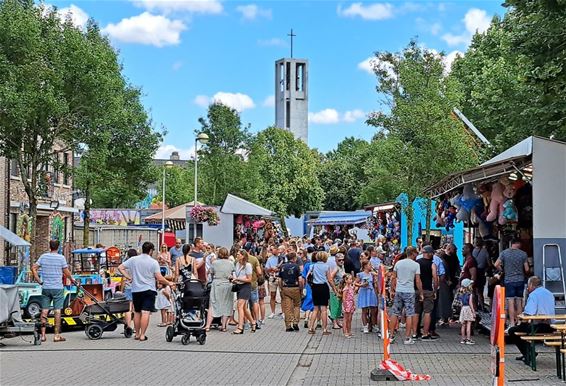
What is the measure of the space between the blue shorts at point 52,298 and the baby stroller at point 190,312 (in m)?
2.18

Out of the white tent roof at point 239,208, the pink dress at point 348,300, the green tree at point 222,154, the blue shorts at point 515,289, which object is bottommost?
the pink dress at point 348,300

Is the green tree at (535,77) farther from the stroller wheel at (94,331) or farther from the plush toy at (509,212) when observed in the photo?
the stroller wheel at (94,331)

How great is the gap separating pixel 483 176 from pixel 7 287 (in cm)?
850

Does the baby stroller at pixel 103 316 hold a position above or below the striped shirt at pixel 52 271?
below

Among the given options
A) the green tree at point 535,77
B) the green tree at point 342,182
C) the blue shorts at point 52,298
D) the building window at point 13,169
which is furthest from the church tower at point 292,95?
the blue shorts at point 52,298

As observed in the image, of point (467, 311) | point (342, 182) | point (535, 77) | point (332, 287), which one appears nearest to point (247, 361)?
point (467, 311)

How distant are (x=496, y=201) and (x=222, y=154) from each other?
3802cm

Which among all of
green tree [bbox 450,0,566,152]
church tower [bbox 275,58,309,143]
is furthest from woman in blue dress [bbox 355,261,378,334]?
church tower [bbox 275,58,309,143]

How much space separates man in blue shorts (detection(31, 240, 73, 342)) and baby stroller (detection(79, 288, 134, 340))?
1.92 feet

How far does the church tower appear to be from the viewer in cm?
11619

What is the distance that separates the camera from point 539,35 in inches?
685

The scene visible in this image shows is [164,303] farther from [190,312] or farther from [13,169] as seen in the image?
[13,169]

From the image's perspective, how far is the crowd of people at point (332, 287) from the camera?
15.4 meters

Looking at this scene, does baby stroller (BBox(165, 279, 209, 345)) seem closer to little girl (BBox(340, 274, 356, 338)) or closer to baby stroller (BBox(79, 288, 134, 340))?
baby stroller (BBox(79, 288, 134, 340))
